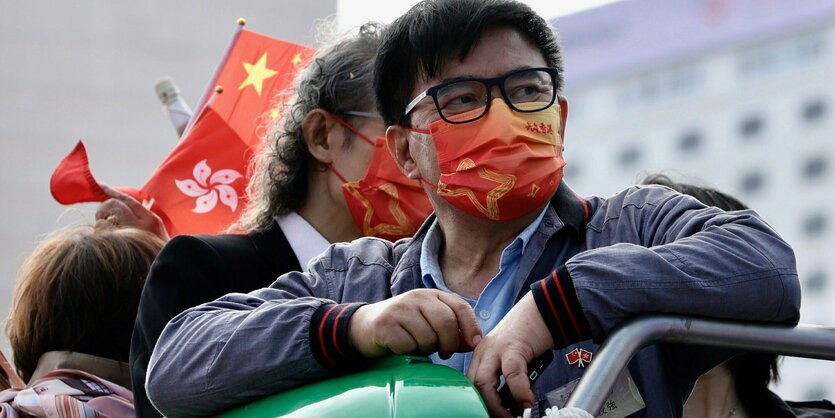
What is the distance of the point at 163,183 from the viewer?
16.7 ft

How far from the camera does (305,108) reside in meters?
4.46

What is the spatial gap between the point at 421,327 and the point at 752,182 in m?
88.5

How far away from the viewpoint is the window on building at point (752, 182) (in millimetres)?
87688

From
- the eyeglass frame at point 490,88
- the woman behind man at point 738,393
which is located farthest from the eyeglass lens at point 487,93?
the woman behind man at point 738,393

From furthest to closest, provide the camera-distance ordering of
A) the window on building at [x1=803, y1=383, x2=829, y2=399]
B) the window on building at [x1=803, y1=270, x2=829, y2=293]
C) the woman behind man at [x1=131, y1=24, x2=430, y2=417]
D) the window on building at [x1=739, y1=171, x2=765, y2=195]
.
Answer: the window on building at [x1=739, y1=171, x2=765, y2=195], the window on building at [x1=803, y1=270, x2=829, y2=293], the window on building at [x1=803, y1=383, x2=829, y2=399], the woman behind man at [x1=131, y1=24, x2=430, y2=417]

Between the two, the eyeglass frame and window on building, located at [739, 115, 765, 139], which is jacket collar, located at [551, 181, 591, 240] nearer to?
the eyeglass frame

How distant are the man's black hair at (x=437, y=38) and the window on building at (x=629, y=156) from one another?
92106 mm

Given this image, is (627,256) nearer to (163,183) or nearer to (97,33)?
(163,183)

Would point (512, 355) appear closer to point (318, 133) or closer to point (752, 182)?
point (318, 133)

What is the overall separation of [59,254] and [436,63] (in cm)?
167

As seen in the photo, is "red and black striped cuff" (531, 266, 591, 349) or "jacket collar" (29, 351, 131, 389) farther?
"jacket collar" (29, 351, 131, 389)

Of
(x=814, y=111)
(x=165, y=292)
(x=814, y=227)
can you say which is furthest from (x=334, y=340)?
(x=814, y=111)

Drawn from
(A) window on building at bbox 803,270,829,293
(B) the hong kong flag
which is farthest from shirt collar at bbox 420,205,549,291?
(A) window on building at bbox 803,270,829,293

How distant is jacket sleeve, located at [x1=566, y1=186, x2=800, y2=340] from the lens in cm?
243
